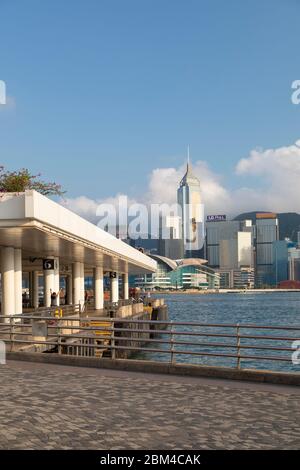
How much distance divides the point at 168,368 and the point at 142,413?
4664 mm

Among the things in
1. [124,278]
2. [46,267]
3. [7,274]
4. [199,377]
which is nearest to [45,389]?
[199,377]

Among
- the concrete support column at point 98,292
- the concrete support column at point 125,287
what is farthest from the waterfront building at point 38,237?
the concrete support column at point 125,287

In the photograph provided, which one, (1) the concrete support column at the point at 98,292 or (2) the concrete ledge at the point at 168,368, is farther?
(1) the concrete support column at the point at 98,292

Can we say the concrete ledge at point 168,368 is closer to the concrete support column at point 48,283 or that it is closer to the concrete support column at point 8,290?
the concrete support column at point 8,290

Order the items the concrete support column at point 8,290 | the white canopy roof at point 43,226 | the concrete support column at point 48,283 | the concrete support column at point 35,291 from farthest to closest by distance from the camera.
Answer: the concrete support column at point 35,291 < the concrete support column at point 48,283 < the concrete support column at point 8,290 < the white canopy roof at point 43,226

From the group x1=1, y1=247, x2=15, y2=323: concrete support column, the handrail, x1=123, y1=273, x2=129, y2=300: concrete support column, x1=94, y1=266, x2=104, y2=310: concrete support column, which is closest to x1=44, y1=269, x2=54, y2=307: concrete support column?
the handrail

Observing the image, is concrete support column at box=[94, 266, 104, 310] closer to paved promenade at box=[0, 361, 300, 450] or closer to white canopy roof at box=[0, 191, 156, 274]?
white canopy roof at box=[0, 191, 156, 274]

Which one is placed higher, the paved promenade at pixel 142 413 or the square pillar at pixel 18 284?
the square pillar at pixel 18 284

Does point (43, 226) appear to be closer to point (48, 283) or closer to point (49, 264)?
point (49, 264)

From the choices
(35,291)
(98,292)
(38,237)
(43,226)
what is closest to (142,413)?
(43,226)

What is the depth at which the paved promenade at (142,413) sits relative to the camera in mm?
7312

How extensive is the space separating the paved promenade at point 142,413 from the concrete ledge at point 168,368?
0.45 meters

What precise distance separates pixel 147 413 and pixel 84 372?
501 centimetres
